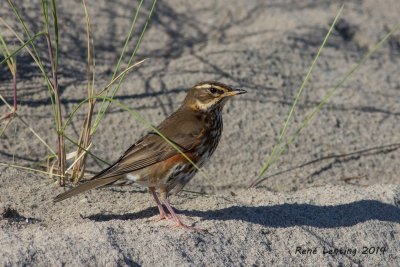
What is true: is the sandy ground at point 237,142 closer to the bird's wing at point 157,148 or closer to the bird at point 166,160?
the bird at point 166,160

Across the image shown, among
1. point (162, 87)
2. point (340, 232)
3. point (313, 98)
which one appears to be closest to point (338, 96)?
point (313, 98)

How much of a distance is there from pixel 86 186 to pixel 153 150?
72cm

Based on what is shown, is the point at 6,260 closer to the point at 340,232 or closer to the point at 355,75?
the point at 340,232

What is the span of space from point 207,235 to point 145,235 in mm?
500

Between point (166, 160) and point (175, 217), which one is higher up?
point (166, 160)

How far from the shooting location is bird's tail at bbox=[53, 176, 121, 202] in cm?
640

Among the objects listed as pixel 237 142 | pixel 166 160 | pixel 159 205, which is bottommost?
pixel 237 142

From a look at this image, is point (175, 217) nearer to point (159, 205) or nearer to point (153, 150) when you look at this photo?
point (159, 205)

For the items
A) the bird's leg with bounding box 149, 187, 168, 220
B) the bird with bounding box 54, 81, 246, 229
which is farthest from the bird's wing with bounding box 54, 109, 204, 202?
the bird's leg with bounding box 149, 187, 168, 220

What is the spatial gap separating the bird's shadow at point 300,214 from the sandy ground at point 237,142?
0.7 inches

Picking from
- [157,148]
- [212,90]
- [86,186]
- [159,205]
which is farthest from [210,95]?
[86,186]

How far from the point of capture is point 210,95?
24.7 feet

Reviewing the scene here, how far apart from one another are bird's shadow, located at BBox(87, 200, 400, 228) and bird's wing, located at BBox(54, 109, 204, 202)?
1.10 feet

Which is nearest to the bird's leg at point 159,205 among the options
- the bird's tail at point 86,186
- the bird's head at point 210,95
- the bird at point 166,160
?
the bird at point 166,160
